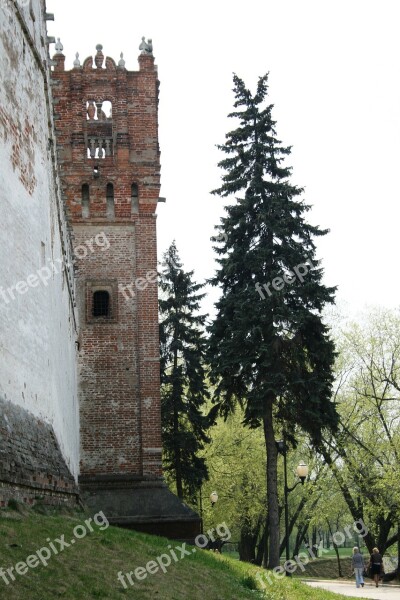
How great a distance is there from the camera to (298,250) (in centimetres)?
2353

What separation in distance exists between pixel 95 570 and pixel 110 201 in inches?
685

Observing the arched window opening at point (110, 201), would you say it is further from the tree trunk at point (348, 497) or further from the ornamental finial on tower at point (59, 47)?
the tree trunk at point (348, 497)

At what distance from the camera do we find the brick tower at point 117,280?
2322cm

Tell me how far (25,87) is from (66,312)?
23.2ft

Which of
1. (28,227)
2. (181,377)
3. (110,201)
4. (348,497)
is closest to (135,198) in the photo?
(110,201)

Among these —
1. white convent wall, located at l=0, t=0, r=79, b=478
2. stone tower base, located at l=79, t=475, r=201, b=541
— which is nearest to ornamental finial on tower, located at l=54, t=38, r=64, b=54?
white convent wall, located at l=0, t=0, r=79, b=478

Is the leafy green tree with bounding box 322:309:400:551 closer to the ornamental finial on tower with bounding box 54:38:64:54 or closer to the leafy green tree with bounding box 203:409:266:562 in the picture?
the leafy green tree with bounding box 203:409:266:562

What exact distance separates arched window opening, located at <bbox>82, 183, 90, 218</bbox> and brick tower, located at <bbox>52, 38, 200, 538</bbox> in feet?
0.10

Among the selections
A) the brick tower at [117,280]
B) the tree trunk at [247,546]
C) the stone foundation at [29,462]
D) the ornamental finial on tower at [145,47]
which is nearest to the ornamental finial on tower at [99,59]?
the brick tower at [117,280]

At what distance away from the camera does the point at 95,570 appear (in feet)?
31.1

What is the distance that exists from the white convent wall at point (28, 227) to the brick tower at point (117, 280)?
5.82 metres

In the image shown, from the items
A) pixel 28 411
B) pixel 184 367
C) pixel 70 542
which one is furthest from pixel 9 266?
pixel 184 367

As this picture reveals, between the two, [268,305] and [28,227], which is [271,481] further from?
[28,227]

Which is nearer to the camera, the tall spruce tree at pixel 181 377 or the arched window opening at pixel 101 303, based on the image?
the arched window opening at pixel 101 303
